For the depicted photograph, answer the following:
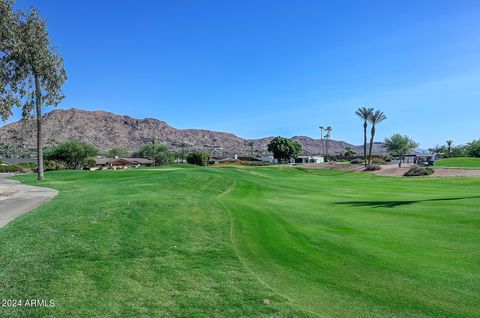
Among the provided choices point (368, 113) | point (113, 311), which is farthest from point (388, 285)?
point (368, 113)

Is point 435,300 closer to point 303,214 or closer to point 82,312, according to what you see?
point 82,312

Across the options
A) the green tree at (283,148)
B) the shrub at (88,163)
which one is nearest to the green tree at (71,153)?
the shrub at (88,163)

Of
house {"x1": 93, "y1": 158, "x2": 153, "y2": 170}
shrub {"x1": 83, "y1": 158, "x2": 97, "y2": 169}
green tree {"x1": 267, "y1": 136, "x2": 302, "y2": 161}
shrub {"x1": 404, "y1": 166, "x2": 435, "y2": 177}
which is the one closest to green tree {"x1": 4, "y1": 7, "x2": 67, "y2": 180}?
shrub {"x1": 404, "y1": 166, "x2": 435, "y2": 177}

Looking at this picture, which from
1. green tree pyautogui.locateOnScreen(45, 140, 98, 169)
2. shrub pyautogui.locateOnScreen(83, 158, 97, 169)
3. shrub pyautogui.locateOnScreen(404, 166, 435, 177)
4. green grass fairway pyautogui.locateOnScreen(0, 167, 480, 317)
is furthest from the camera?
shrub pyautogui.locateOnScreen(83, 158, 97, 169)

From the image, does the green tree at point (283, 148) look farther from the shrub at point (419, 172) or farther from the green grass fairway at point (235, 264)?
the green grass fairway at point (235, 264)

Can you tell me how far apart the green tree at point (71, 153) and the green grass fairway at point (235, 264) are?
90.7 meters

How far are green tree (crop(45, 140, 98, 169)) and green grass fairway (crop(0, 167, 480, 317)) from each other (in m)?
90.7

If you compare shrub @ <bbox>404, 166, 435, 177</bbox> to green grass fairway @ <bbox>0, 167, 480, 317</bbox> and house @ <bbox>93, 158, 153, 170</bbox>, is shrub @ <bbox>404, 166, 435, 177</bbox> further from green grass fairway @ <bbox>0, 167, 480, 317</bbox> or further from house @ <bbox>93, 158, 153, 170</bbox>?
house @ <bbox>93, 158, 153, 170</bbox>

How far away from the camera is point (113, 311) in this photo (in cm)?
588

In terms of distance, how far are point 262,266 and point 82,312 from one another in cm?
391

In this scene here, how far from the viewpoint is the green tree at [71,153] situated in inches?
3829

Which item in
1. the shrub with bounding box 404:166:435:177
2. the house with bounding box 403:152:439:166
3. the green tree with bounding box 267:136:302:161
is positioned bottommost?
the shrub with bounding box 404:166:435:177

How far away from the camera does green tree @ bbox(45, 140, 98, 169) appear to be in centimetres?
9725

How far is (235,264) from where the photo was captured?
8.48m
